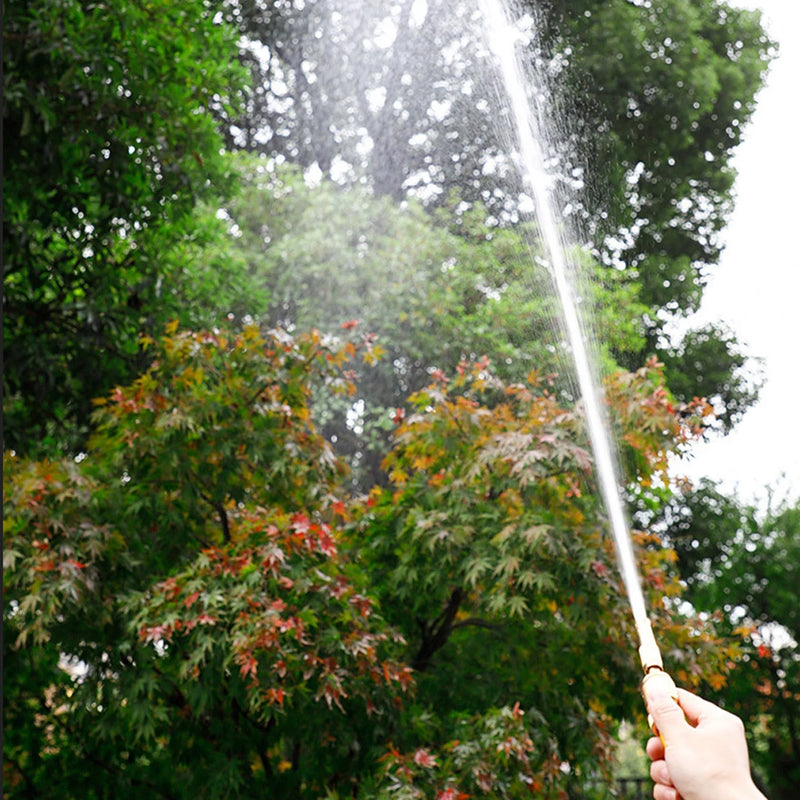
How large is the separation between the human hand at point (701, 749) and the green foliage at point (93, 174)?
3.67m

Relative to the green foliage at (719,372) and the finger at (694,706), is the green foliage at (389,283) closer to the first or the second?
the green foliage at (719,372)

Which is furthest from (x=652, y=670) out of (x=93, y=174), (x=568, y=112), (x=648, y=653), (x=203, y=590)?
(x=568, y=112)

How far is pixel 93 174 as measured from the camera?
446 centimetres

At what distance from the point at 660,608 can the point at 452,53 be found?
603 centimetres

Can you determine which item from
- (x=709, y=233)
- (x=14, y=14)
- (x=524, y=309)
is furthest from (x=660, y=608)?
(x=709, y=233)

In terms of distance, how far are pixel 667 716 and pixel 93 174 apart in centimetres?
414

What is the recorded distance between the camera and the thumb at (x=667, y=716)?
0.88m

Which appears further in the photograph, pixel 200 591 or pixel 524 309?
pixel 524 309

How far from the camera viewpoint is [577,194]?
19.7 ft

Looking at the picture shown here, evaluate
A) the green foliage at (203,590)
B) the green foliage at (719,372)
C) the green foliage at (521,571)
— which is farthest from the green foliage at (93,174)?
the green foliage at (719,372)

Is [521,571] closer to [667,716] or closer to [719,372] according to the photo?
[667,716]

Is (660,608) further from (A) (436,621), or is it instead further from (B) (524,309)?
(B) (524,309)

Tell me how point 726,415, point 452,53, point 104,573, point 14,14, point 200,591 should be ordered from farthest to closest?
1. point 452,53
2. point 726,415
3. point 14,14
4. point 104,573
5. point 200,591

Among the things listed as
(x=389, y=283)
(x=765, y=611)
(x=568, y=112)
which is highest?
(x=568, y=112)
